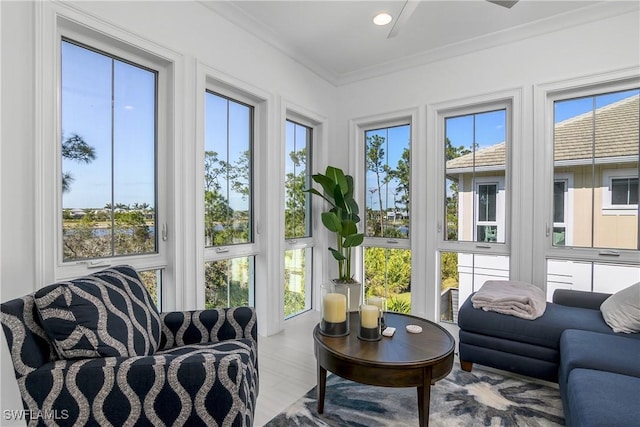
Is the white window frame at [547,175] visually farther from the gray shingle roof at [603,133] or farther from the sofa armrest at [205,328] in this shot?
the sofa armrest at [205,328]

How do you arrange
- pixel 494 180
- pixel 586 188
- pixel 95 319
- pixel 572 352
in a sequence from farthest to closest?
1. pixel 494 180
2. pixel 586 188
3. pixel 572 352
4. pixel 95 319

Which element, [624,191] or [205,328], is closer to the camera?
[205,328]

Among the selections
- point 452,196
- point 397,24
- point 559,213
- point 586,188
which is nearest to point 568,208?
point 559,213

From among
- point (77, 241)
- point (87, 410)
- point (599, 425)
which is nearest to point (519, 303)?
point (599, 425)

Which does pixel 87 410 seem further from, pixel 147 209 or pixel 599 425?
pixel 599 425

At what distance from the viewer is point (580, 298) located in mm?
2463

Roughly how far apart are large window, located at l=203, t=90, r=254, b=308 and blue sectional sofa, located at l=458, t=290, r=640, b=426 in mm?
1835

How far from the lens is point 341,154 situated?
3846 millimetres

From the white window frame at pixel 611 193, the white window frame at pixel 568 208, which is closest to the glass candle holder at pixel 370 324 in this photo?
the white window frame at pixel 568 208

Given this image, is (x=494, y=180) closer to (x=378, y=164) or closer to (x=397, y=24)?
(x=378, y=164)

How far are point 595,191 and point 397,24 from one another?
82.7 inches

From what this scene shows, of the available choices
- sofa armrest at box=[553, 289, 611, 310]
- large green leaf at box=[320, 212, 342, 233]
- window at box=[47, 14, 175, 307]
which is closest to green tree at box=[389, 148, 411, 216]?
large green leaf at box=[320, 212, 342, 233]

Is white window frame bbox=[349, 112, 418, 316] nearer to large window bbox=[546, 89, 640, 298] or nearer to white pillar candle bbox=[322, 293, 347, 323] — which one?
large window bbox=[546, 89, 640, 298]

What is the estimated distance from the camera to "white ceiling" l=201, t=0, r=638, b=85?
8.25 ft
